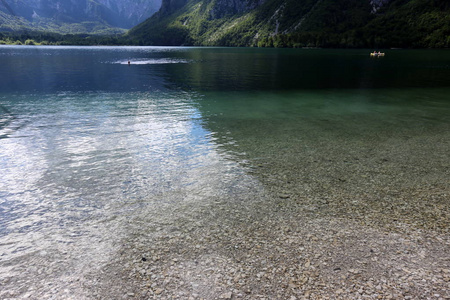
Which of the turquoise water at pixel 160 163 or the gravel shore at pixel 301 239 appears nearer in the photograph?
the gravel shore at pixel 301 239

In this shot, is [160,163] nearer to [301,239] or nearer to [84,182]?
[84,182]

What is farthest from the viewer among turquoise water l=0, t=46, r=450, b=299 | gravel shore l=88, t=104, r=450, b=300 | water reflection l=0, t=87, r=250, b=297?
turquoise water l=0, t=46, r=450, b=299

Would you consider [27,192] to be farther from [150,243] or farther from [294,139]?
[294,139]

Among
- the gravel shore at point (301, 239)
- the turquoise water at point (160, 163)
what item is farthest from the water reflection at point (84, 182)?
the gravel shore at point (301, 239)

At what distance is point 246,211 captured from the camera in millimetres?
10391

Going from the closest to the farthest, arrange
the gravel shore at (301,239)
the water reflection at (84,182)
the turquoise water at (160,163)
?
the gravel shore at (301,239)
the water reflection at (84,182)
the turquoise water at (160,163)

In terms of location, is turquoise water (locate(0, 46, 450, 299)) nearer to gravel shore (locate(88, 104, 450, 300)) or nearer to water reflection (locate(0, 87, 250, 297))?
water reflection (locate(0, 87, 250, 297))

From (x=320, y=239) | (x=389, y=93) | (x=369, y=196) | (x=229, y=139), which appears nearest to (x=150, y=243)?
(x=320, y=239)

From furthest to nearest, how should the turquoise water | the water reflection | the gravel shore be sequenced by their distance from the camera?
the turquoise water → the water reflection → the gravel shore

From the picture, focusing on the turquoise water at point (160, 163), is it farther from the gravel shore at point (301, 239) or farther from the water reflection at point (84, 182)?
the gravel shore at point (301, 239)

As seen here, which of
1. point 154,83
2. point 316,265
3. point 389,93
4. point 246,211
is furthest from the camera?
point 154,83

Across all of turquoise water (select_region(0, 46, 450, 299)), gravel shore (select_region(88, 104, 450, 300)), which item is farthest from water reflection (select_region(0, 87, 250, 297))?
gravel shore (select_region(88, 104, 450, 300))

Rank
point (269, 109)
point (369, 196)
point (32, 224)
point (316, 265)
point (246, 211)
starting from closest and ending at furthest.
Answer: point (316, 265), point (32, 224), point (246, 211), point (369, 196), point (269, 109)

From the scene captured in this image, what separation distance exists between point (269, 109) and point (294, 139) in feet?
37.8
